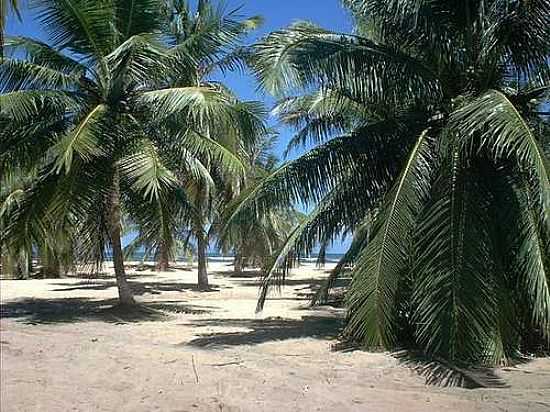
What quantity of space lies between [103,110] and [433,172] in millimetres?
7283

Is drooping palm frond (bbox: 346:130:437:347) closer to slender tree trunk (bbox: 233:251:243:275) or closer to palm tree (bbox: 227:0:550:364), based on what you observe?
palm tree (bbox: 227:0:550:364)

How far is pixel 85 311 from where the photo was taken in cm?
1534

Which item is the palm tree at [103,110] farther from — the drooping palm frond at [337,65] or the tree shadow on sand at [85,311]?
the drooping palm frond at [337,65]

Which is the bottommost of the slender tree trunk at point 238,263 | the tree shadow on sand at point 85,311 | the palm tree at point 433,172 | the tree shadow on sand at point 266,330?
the tree shadow on sand at point 266,330

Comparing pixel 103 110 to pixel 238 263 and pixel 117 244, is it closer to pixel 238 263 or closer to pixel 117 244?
pixel 117 244

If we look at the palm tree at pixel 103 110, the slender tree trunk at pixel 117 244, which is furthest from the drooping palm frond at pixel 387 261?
the slender tree trunk at pixel 117 244

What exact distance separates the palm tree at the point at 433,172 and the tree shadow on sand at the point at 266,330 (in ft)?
3.49

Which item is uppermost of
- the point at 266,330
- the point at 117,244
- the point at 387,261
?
the point at 117,244

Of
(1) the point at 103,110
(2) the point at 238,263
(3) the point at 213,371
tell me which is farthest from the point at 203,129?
(2) the point at 238,263

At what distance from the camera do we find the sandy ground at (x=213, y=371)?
244 inches

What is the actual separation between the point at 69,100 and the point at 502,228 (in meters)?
9.35

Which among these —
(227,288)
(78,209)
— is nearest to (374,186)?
(78,209)

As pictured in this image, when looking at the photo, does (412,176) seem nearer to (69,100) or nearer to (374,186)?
(374,186)

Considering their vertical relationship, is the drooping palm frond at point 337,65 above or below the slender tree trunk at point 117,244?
above
